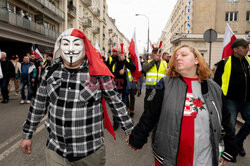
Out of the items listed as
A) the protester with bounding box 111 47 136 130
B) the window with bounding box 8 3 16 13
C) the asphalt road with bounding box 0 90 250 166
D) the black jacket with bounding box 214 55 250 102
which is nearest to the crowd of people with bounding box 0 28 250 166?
the asphalt road with bounding box 0 90 250 166

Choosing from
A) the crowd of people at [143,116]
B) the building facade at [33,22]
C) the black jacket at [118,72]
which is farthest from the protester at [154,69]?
the building facade at [33,22]

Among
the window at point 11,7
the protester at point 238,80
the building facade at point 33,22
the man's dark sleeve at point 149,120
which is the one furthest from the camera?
the window at point 11,7

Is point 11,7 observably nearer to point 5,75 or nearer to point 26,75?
point 5,75

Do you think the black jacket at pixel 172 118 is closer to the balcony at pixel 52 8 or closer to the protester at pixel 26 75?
the protester at pixel 26 75

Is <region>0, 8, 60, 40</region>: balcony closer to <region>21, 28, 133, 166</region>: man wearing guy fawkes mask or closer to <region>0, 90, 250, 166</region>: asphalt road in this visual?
<region>0, 90, 250, 166</region>: asphalt road

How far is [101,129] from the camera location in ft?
6.34

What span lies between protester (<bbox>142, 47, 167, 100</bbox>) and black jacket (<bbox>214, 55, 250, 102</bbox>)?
6.54ft

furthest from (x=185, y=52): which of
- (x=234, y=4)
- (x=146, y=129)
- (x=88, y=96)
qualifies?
(x=234, y=4)

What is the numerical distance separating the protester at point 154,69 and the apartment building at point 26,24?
13498mm

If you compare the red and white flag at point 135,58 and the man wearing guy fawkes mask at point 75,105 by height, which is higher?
the red and white flag at point 135,58

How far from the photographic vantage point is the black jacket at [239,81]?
3.27 meters

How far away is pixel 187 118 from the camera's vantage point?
5.62ft

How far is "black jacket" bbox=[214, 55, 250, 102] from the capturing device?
3.27 metres

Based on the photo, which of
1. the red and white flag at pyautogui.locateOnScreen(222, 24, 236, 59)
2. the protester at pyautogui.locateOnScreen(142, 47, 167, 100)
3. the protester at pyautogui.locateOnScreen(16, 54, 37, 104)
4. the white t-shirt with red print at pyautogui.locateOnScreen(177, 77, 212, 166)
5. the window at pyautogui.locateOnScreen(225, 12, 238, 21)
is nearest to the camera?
the white t-shirt with red print at pyautogui.locateOnScreen(177, 77, 212, 166)
